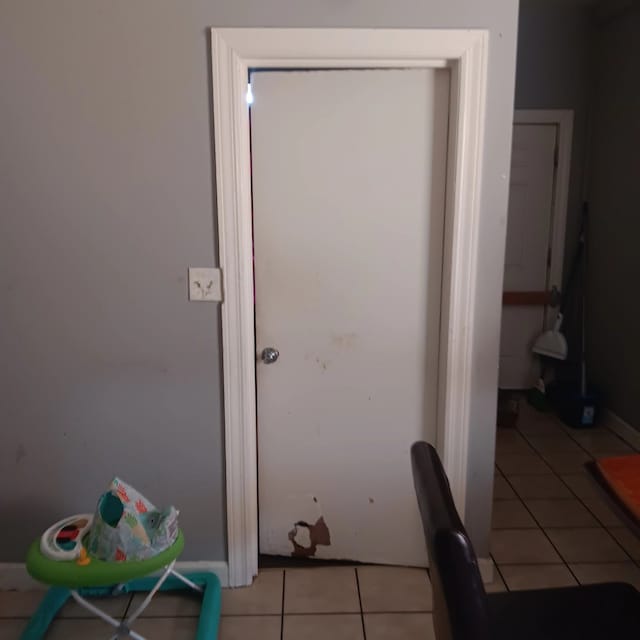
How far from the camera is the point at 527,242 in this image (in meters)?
4.22

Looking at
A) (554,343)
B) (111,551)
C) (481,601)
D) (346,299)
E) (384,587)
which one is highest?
(346,299)

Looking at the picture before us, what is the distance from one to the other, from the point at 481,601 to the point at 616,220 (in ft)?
10.9

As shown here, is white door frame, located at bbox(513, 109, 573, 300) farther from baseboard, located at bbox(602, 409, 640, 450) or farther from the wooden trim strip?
baseboard, located at bbox(602, 409, 640, 450)

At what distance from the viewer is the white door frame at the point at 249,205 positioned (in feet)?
6.36

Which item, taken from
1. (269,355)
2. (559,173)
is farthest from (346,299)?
(559,173)

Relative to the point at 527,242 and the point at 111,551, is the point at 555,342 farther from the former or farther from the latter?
the point at 111,551

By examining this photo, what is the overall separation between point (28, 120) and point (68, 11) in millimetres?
361

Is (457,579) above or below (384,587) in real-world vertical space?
above

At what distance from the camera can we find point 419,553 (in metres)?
2.37

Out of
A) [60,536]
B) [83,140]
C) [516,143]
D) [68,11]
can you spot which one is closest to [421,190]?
[83,140]

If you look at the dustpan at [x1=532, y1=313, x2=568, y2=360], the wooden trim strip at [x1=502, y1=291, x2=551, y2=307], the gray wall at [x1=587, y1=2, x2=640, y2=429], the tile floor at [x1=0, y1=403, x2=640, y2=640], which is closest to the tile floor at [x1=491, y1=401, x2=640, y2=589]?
the tile floor at [x1=0, y1=403, x2=640, y2=640]

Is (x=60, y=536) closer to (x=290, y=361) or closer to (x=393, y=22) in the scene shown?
(x=290, y=361)

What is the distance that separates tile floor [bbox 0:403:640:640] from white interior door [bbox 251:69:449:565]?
0.14 m

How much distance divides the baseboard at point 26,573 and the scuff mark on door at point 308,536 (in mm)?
275
